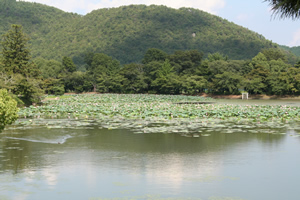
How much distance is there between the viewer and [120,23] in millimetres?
160875

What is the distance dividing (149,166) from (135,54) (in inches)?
4923

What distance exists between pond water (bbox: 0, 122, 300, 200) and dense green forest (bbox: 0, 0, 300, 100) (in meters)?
26.0

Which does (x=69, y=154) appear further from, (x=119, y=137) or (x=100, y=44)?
(x=100, y=44)

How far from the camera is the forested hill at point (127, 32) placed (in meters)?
137

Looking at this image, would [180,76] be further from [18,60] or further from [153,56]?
[18,60]

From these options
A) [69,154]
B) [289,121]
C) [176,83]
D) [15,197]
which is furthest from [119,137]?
[176,83]

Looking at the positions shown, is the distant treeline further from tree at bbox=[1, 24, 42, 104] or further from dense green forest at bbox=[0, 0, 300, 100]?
tree at bbox=[1, 24, 42, 104]

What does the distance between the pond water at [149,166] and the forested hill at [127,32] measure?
369 feet

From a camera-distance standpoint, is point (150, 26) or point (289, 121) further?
point (150, 26)

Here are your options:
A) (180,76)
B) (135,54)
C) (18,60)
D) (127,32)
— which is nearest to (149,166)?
(18,60)

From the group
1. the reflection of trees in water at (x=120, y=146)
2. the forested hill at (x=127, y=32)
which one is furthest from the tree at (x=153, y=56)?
the reflection of trees in water at (x=120, y=146)

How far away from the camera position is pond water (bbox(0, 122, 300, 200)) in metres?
9.99

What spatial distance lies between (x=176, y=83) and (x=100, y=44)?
7239cm

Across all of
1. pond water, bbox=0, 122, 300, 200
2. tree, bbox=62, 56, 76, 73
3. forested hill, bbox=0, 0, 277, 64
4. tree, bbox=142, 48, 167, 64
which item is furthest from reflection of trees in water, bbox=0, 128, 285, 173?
forested hill, bbox=0, 0, 277, 64
